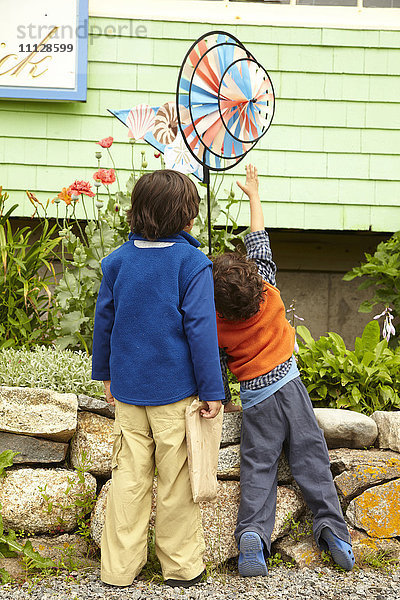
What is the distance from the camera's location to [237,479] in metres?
3.02

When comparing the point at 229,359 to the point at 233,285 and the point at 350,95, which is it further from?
the point at 350,95

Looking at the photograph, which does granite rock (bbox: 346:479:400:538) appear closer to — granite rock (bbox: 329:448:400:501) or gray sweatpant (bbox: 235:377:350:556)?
granite rock (bbox: 329:448:400:501)

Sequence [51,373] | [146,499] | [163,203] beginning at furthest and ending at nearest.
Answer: [51,373], [146,499], [163,203]

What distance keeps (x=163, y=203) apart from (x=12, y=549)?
5.04 ft

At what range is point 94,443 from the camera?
3.01 meters

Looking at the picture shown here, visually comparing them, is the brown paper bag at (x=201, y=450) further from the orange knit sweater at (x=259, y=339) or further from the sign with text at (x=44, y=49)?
the sign with text at (x=44, y=49)

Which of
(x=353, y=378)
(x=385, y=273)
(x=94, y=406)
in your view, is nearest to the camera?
(x=94, y=406)

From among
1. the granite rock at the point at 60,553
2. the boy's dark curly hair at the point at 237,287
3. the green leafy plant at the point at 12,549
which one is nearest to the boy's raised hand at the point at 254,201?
the boy's dark curly hair at the point at 237,287

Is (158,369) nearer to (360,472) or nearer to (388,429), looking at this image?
(360,472)

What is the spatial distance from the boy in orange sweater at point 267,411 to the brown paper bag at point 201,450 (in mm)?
343

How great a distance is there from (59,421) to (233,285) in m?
1.00

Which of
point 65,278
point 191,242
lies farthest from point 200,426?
point 65,278

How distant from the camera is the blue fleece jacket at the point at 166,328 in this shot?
242cm

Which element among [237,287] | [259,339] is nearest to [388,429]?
[259,339]
